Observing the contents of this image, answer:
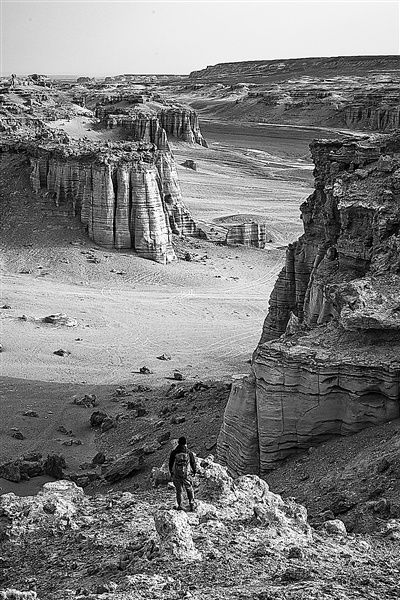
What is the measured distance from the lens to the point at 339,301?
16984 mm

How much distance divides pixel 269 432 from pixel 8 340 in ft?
62.5

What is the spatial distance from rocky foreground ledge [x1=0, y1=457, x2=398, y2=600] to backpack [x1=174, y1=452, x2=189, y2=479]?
49cm

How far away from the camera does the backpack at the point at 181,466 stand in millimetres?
12492

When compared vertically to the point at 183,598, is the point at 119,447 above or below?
below

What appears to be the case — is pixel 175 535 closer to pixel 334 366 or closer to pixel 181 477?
pixel 181 477

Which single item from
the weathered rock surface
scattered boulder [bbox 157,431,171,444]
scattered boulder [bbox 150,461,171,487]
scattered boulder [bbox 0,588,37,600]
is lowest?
scattered boulder [bbox 157,431,171,444]

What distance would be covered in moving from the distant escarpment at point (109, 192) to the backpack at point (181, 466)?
3201cm

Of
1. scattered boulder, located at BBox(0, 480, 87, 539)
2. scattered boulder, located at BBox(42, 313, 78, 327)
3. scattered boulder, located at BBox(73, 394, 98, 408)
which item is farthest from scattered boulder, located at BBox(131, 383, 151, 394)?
scattered boulder, located at BBox(0, 480, 87, 539)

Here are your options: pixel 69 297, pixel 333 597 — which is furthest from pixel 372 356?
pixel 69 297

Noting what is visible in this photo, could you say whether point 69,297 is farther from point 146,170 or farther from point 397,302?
point 397,302

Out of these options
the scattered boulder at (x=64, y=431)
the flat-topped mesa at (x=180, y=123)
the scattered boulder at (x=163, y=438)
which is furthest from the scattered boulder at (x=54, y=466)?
the flat-topped mesa at (x=180, y=123)

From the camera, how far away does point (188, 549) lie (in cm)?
1087

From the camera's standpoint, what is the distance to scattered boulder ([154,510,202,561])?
1080 cm

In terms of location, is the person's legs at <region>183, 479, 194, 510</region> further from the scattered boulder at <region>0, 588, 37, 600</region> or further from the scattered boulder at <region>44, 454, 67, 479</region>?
the scattered boulder at <region>44, 454, 67, 479</region>
